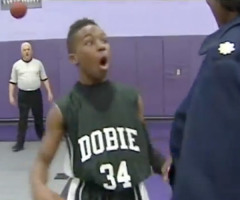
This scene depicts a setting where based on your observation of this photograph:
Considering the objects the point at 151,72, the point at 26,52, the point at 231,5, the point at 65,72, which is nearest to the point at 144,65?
the point at 151,72

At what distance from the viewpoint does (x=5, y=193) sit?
6.47 metres

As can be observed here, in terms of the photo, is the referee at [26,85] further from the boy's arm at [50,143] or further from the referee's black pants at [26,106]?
the boy's arm at [50,143]

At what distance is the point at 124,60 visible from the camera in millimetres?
10969

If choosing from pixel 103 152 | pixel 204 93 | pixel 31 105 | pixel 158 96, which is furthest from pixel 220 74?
pixel 158 96

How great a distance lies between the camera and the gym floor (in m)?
6.41

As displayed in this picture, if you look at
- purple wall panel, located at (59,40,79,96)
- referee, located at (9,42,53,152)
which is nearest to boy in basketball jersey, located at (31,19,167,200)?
referee, located at (9,42,53,152)

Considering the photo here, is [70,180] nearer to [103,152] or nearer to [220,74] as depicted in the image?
[103,152]

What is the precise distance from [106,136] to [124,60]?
327 inches

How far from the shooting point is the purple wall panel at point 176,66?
10.8m

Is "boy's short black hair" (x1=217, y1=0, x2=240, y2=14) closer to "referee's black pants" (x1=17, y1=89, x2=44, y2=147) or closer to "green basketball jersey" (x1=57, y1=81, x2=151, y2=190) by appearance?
"green basketball jersey" (x1=57, y1=81, x2=151, y2=190)

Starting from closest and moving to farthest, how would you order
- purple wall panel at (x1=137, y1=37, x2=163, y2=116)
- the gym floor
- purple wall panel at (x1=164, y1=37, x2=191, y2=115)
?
1. the gym floor
2. purple wall panel at (x1=164, y1=37, x2=191, y2=115)
3. purple wall panel at (x1=137, y1=37, x2=163, y2=116)

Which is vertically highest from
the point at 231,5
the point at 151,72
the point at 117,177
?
the point at 231,5

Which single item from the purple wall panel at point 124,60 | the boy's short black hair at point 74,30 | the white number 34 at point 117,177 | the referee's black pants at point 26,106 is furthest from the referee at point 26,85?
the white number 34 at point 117,177

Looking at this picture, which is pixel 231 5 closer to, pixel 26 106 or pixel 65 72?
pixel 26 106
